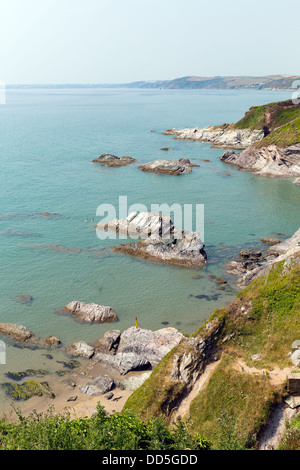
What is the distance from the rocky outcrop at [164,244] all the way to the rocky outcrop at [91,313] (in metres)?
14.9

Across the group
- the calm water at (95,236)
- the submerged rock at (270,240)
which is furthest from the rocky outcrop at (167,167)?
the submerged rock at (270,240)

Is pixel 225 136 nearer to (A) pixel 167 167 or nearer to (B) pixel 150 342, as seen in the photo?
(A) pixel 167 167

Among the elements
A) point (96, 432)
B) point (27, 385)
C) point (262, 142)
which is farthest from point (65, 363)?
point (262, 142)

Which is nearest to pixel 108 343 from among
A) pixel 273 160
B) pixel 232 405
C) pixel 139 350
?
pixel 139 350

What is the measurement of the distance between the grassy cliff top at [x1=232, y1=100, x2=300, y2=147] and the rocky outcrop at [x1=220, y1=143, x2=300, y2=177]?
1.59 m

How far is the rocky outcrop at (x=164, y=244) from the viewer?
5556 cm

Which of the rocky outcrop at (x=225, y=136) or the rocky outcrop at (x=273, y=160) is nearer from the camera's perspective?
the rocky outcrop at (x=273, y=160)

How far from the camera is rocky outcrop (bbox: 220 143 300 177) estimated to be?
98812mm

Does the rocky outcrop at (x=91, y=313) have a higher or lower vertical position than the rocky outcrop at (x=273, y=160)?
lower

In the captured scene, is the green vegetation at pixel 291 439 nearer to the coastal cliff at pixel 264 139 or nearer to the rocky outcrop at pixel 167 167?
the coastal cliff at pixel 264 139

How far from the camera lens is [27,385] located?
33812 mm

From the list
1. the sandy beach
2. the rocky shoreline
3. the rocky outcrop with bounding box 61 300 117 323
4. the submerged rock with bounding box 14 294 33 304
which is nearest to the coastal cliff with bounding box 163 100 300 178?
the rocky outcrop with bounding box 61 300 117 323

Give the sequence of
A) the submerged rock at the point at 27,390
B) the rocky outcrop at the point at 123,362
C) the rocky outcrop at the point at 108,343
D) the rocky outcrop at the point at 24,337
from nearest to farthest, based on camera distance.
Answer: the submerged rock at the point at 27,390 → the rocky outcrop at the point at 123,362 → the rocky outcrop at the point at 108,343 → the rocky outcrop at the point at 24,337
